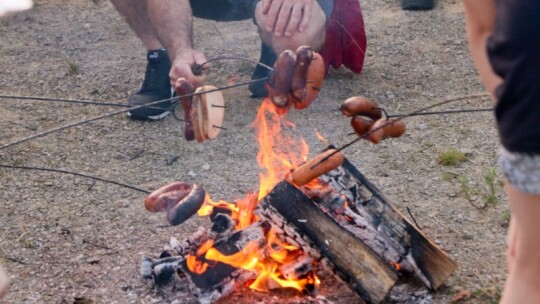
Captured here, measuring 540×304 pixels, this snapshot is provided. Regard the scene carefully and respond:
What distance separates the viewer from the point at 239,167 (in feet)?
13.2

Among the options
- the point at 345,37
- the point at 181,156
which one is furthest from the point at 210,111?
the point at 345,37

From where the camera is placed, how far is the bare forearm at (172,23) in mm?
4148

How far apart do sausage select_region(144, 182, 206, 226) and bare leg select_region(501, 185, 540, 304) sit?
1329 mm

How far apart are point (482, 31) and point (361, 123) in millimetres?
772

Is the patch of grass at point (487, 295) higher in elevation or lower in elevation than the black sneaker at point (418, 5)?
higher

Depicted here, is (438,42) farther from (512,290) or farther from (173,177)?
(512,290)

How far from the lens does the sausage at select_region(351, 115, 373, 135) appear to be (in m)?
2.64

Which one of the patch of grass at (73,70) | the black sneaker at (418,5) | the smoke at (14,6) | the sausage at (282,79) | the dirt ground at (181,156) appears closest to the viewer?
the sausage at (282,79)

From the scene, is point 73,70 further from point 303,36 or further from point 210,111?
point 210,111

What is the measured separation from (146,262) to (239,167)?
1142 millimetres

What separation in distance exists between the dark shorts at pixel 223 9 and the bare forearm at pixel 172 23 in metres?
0.75

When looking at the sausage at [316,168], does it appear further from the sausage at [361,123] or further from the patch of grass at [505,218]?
the patch of grass at [505,218]

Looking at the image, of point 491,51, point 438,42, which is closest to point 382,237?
point 491,51

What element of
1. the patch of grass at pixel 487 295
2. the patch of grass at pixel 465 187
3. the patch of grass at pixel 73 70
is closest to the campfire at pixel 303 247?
the patch of grass at pixel 487 295
